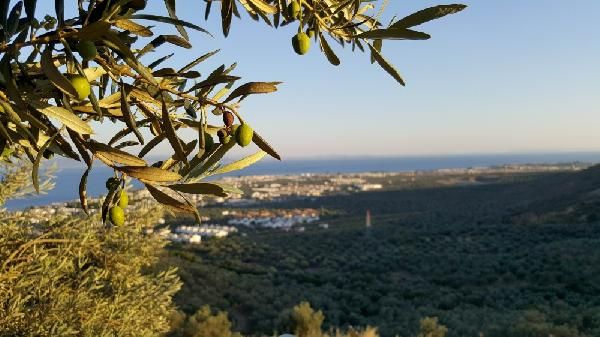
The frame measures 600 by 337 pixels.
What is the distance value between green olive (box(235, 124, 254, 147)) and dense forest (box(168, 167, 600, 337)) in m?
10.4

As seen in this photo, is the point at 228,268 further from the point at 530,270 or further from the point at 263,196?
the point at 263,196

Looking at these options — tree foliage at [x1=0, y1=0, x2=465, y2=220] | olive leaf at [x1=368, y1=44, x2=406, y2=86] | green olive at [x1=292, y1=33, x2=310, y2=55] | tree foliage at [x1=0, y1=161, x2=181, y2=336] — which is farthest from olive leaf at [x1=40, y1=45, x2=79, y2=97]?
tree foliage at [x1=0, y1=161, x2=181, y2=336]

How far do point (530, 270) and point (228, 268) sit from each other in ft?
45.1

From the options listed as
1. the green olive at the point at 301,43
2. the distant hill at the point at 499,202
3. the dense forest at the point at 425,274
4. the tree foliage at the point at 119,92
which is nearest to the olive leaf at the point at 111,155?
the tree foliage at the point at 119,92

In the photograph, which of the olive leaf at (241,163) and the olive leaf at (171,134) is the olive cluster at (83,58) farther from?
the olive leaf at (241,163)

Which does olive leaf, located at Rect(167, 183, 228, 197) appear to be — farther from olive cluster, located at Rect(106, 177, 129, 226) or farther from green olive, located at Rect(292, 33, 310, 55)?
green olive, located at Rect(292, 33, 310, 55)

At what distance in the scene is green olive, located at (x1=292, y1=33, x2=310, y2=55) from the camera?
4.86 ft

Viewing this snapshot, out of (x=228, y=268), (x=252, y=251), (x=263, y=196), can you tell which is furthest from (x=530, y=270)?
(x=263, y=196)

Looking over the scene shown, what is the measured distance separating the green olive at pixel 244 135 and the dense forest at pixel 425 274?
10.4 meters

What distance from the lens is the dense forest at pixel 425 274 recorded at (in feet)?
44.8

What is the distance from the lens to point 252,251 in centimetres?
3108

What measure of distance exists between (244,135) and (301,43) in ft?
1.44

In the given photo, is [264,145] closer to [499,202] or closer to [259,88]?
[259,88]

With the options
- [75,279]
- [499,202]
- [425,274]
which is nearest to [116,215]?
[75,279]
